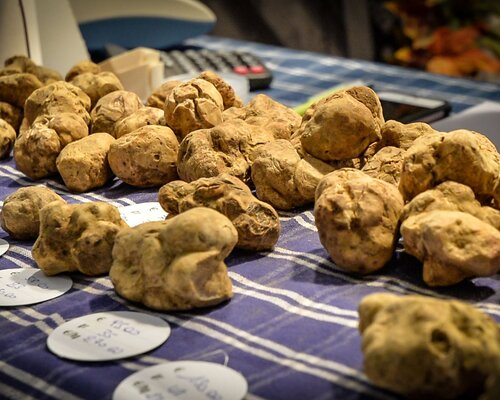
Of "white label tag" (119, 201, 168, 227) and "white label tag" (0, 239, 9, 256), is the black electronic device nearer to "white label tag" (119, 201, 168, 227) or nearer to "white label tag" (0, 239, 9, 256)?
"white label tag" (119, 201, 168, 227)

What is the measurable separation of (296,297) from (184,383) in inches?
8.7

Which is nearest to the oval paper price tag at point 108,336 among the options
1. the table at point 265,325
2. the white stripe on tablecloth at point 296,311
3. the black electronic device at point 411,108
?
the table at point 265,325

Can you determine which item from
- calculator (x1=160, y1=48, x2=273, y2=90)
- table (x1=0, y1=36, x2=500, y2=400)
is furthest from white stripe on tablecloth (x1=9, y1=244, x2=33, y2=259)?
calculator (x1=160, y1=48, x2=273, y2=90)

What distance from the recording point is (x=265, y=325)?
3.13 ft

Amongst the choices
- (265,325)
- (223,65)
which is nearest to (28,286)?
(265,325)

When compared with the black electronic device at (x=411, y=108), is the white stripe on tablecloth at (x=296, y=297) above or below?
above

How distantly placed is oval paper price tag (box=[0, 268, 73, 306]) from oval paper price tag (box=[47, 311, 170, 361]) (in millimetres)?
92

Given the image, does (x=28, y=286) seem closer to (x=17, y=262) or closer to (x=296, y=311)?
(x=17, y=262)

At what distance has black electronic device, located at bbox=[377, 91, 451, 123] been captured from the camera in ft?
5.80

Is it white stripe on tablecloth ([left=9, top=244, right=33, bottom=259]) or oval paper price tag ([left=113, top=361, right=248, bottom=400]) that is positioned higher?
white stripe on tablecloth ([left=9, top=244, right=33, bottom=259])

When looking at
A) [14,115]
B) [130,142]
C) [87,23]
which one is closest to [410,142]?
[130,142]

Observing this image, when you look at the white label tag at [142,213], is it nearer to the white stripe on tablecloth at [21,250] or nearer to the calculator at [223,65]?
the white stripe on tablecloth at [21,250]

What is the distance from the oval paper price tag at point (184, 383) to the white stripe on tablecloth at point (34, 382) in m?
0.06

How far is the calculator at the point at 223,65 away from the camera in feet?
7.48
